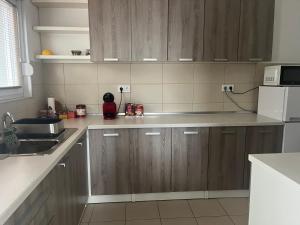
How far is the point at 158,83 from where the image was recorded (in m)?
2.68

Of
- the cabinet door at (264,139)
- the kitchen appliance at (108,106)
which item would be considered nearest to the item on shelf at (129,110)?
the kitchen appliance at (108,106)

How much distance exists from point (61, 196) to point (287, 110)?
2.10 meters

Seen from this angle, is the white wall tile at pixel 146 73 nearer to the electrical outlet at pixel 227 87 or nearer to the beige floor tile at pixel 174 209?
Answer: the electrical outlet at pixel 227 87

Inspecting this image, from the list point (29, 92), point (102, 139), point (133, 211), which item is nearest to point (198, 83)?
point (102, 139)

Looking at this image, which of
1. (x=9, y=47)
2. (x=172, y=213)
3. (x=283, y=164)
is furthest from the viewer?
(x=172, y=213)

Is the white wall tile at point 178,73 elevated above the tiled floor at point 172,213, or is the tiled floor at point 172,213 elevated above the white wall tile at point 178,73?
the white wall tile at point 178,73

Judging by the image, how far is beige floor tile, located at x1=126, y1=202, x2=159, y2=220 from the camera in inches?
84.0

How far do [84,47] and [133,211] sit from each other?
178cm

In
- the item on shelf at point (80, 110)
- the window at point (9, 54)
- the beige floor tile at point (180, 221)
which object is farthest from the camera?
the item on shelf at point (80, 110)

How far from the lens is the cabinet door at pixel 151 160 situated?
2240 mm

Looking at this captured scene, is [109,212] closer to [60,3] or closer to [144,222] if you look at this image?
[144,222]

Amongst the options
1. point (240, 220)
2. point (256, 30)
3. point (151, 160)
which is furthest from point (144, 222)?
point (256, 30)

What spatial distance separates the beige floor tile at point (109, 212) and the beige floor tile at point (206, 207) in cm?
70

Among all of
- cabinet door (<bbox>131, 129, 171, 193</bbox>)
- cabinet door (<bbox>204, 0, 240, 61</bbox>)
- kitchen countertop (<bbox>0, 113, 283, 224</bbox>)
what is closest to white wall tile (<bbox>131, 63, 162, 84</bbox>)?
kitchen countertop (<bbox>0, 113, 283, 224</bbox>)
